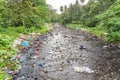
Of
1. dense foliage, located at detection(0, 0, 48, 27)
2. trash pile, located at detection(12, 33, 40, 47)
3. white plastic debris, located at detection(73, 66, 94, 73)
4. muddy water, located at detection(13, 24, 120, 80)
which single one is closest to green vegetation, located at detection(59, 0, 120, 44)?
muddy water, located at detection(13, 24, 120, 80)

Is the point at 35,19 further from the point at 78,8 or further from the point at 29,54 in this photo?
the point at 78,8

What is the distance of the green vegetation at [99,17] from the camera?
74.0 ft

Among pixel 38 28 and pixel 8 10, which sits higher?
pixel 8 10

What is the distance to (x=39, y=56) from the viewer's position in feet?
63.3

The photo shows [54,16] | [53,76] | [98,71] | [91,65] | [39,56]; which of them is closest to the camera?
[53,76]

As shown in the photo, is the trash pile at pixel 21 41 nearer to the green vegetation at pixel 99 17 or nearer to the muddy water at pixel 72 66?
the muddy water at pixel 72 66

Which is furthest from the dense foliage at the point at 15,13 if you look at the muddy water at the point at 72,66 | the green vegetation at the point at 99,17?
the muddy water at the point at 72,66

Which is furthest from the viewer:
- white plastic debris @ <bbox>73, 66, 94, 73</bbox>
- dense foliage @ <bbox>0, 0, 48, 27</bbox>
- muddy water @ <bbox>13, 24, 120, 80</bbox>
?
dense foliage @ <bbox>0, 0, 48, 27</bbox>

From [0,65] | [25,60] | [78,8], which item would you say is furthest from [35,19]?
[78,8]

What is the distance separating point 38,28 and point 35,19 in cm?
255

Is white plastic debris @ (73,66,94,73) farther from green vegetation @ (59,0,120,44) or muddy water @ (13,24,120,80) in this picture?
green vegetation @ (59,0,120,44)

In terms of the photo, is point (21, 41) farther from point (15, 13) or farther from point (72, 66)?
point (15, 13)

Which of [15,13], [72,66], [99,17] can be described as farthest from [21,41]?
[15,13]

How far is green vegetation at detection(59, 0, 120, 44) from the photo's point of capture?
22.6m
